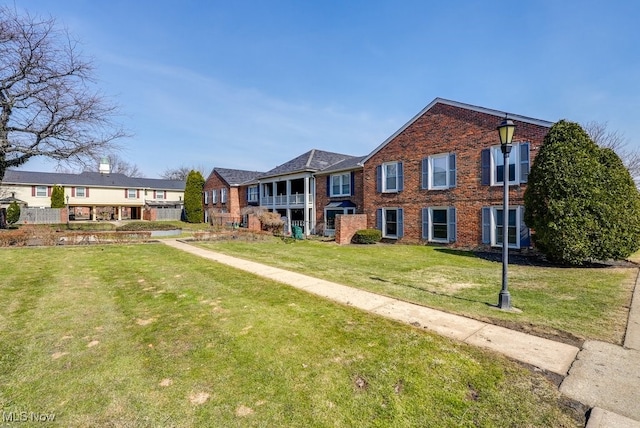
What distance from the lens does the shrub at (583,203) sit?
9.91 m

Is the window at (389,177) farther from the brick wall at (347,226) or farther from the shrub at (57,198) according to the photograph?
the shrub at (57,198)

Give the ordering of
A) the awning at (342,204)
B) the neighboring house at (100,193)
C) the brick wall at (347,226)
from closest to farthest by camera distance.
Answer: the brick wall at (347,226) < the awning at (342,204) < the neighboring house at (100,193)

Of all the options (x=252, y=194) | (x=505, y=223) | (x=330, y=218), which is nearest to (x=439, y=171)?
(x=330, y=218)

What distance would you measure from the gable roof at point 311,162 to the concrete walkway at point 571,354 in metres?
19.2

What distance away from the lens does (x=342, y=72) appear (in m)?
16.2

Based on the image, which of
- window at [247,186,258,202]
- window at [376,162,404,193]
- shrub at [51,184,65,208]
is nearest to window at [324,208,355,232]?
window at [376,162,404,193]

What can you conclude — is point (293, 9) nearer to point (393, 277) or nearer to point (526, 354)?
point (393, 277)

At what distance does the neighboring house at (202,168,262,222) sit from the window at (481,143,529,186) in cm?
2256

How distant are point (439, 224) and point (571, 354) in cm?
1307

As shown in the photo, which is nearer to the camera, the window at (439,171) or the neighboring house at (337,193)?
the window at (439,171)

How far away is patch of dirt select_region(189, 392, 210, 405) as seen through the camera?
2.96m

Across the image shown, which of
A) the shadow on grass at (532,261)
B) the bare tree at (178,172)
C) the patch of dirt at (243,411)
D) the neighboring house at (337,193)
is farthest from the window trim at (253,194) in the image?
the bare tree at (178,172)

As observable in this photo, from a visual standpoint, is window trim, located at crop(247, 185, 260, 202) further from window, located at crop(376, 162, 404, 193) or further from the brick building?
window, located at crop(376, 162, 404, 193)

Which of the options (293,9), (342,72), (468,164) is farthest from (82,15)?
(468,164)
